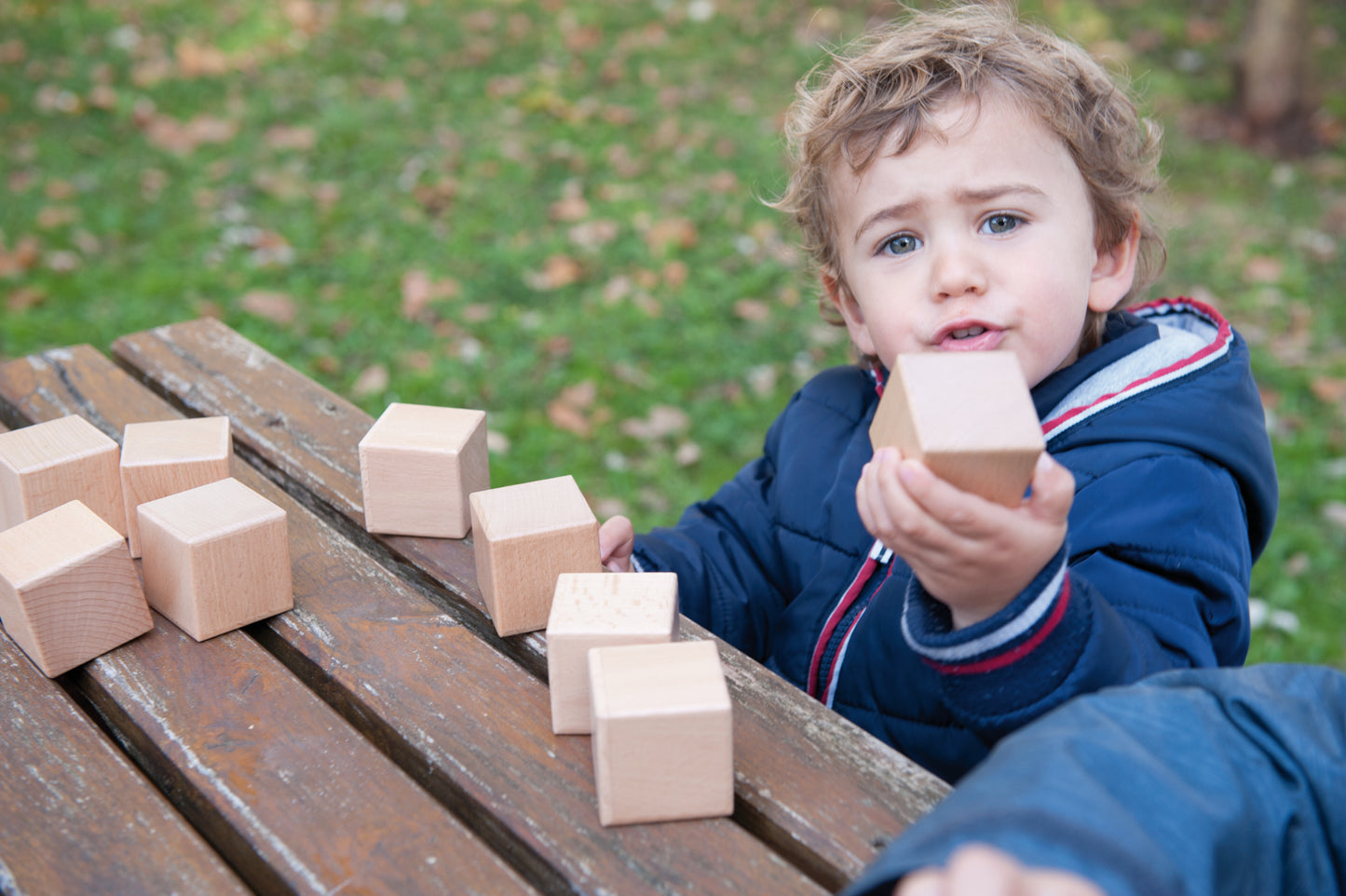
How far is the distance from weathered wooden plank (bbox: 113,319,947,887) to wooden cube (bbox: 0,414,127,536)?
0.83ft

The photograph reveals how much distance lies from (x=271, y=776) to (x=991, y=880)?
715 mm

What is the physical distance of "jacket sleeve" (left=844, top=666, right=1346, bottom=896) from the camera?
0.81 meters

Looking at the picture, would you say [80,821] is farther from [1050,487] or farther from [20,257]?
[20,257]

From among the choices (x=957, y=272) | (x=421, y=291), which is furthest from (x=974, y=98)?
(x=421, y=291)

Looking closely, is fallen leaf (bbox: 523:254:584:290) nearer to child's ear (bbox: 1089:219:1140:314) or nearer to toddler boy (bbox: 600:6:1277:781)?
toddler boy (bbox: 600:6:1277:781)

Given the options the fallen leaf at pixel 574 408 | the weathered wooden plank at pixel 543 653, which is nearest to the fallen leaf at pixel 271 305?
the fallen leaf at pixel 574 408

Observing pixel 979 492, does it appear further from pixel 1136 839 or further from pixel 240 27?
pixel 240 27

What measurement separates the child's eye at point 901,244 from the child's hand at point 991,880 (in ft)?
3.44

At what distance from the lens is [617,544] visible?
5.62ft

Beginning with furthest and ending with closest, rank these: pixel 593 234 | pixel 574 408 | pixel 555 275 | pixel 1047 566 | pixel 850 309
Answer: pixel 593 234 → pixel 555 275 → pixel 574 408 → pixel 850 309 → pixel 1047 566

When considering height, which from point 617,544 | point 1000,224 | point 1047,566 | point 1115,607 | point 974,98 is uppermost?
point 974,98

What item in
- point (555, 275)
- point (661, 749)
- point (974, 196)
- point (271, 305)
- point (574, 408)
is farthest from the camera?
point (555, 275)

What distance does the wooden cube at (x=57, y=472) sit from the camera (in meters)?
1.47

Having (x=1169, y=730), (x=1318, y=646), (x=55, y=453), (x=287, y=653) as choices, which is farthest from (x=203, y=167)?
(x=1169, y=730)
